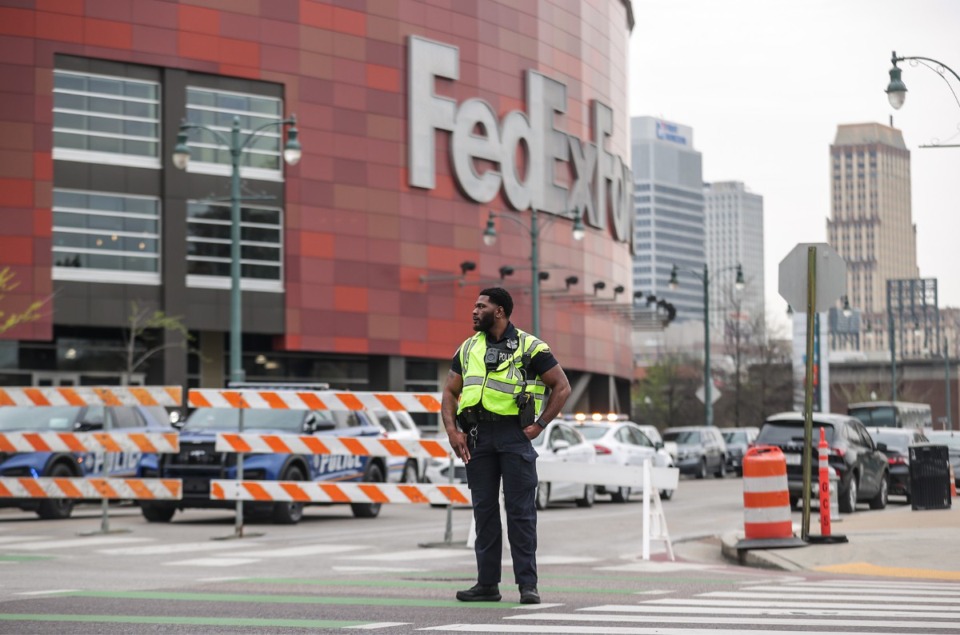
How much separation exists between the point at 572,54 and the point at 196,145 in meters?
21.4

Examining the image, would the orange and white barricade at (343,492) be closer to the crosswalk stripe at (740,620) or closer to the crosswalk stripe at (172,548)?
the crosswalk stripe at (172,548)

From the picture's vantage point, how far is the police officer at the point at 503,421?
944 cm

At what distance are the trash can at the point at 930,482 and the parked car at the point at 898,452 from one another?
6.01 m

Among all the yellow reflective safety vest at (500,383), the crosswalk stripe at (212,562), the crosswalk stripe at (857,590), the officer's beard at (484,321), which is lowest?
the crosswalk stripe at (212,562)

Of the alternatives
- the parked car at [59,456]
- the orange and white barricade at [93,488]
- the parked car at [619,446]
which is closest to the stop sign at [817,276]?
the orange and white barricade at [93,488]

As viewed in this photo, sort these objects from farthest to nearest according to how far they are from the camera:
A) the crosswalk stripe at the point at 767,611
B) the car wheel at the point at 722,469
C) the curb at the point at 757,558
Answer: the car wheel at the point at 722,469 < the curb at the point at 757,558 < the crosswalk stripe at the point at 767,611

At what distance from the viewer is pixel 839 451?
25859mm

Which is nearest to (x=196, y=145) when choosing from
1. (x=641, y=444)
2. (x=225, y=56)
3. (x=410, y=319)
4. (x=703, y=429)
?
(x=225, y=56)

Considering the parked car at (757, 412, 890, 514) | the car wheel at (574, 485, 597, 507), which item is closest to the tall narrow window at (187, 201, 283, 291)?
the car wheel at (574, 485, 597, 507)

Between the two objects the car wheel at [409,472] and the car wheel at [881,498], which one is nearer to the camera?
the car wheel at [881,498]

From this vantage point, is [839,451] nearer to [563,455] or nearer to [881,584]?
[563,455]

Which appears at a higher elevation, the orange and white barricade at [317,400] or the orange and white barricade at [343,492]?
the orange and white barricade at [317,400]

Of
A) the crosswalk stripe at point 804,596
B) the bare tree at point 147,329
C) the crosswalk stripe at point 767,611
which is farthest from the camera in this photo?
the bare tree at point 147,329

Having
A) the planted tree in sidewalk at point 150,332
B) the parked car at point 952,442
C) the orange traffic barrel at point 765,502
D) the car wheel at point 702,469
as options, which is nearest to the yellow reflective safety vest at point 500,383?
the orange traffic barrel at point 765,502
